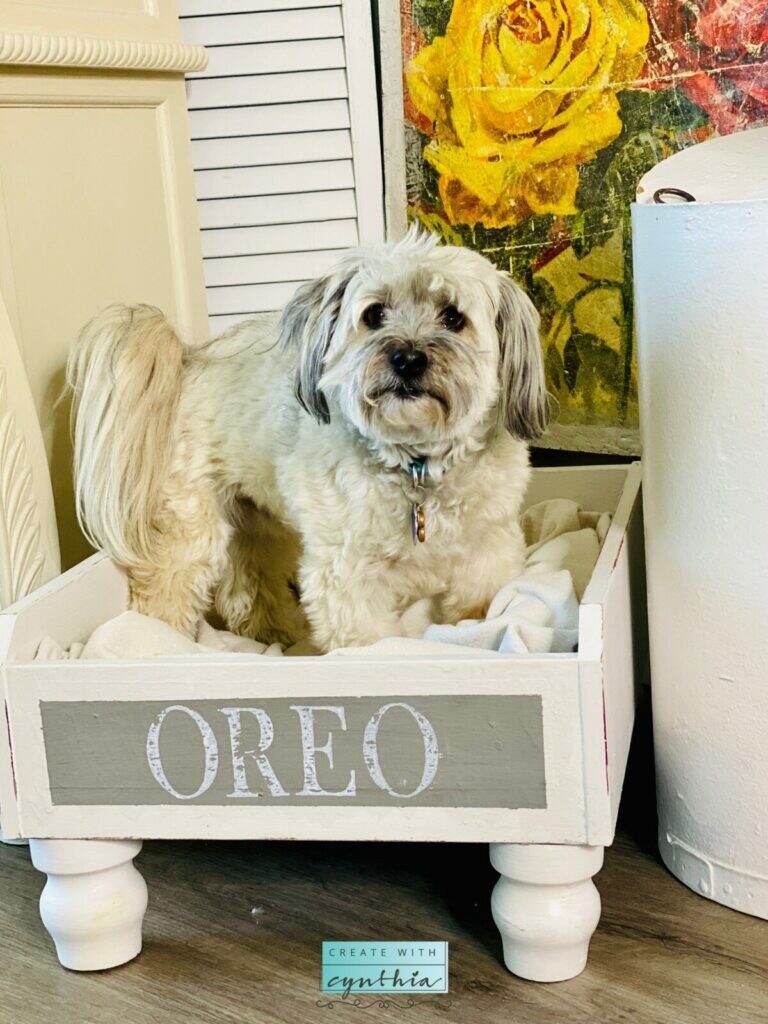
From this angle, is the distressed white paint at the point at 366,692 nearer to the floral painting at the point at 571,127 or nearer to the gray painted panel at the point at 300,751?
the gray painted panel at the point at 300,751

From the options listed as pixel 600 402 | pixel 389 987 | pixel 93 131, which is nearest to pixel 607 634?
pixel 389 987

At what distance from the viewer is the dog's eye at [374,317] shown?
1.48m

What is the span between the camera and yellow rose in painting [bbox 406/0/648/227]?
1.92m

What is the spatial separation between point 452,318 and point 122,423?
0.48 meters

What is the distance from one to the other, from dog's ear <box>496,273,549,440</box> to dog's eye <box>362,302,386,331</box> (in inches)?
5.6

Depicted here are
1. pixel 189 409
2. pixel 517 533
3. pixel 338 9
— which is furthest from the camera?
pixel 338 9

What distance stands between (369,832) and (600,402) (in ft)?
3.28

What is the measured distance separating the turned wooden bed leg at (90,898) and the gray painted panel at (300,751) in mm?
58

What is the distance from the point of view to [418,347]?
4.64ft

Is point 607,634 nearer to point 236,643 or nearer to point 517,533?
point 517,533

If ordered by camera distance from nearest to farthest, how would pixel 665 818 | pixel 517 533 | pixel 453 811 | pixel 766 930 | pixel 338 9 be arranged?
1. pixel 453 811
2. pixel 766 930
3. pixel 665 818
4. pixel 517 533
5. pixel 338 9

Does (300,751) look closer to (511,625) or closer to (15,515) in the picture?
(511,625)

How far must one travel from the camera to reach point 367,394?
1.42 m

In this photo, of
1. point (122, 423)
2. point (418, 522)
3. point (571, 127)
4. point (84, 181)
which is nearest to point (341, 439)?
point (418, 522)
